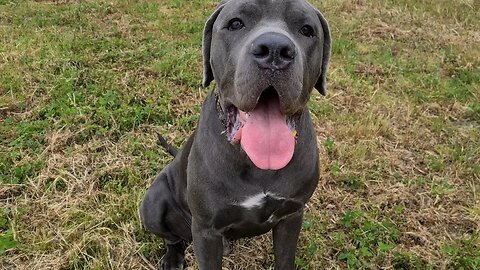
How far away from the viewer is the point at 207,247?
8.05 feet

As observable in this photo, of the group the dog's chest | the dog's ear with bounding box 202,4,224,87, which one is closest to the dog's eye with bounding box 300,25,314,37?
the dog's ear with bounding box 202,4,224,87

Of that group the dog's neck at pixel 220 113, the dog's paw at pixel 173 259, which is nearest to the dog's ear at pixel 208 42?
the dog's neck at pixel 220 113

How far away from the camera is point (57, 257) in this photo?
2.90 metres

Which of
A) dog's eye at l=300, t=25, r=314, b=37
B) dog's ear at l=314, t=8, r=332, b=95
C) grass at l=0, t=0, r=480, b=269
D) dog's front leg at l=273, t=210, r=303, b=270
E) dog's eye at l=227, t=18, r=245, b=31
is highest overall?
dog's eye at l=227, t=18, r=245, b=31

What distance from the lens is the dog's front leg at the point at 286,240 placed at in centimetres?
257

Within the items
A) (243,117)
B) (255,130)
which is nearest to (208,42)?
(243,117)

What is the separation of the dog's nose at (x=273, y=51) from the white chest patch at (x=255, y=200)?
2.22ft

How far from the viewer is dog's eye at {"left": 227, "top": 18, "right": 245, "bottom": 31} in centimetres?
208

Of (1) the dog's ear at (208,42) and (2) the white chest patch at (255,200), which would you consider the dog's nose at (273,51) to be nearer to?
(1) the dog's ear at (208,42)

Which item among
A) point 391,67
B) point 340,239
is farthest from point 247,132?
point 391,67

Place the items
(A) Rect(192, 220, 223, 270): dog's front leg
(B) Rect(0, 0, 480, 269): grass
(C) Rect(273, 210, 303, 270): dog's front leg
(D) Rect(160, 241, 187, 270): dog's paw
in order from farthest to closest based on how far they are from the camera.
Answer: (B) Rect(0, 0, 480, 269): grass < (D) Rect(160, 241, 187, 270): dog's paw < (C) Rect(273, 210, 303, 270): dog's front leg < (A) Rect(192, 220, 223, 270): dog's front leg

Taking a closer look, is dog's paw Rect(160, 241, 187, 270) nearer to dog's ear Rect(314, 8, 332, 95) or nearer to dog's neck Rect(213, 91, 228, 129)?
dog's neck Rect(213, 91, 228, 129)

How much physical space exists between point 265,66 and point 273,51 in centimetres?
6

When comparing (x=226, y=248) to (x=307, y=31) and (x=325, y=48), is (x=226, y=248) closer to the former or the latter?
(x=325, y=48)
